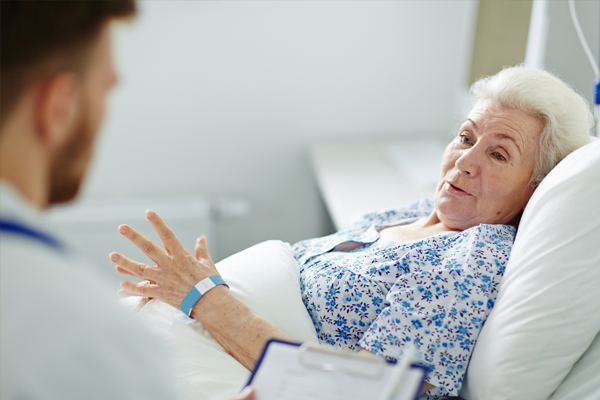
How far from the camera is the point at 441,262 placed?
1032 mm

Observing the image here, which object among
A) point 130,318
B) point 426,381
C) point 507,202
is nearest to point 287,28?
point 507,202

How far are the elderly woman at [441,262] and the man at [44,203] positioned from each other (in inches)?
20.0

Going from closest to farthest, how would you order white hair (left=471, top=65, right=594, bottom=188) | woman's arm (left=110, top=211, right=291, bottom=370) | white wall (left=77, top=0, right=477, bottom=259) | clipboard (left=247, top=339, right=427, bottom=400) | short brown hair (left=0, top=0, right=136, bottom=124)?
1. short brown hair (left=0, top=0, right=136, bottom=124)
2. clipboard (left=247, top=339, right=427, bottom=400)
3. woman's arm (left=110, top=211, right=291, bottom=370)
4. white hair (left=471, top=65, right=594, bottom=188)
5. white wall (left=77, top=0, right=477, bottom=259)

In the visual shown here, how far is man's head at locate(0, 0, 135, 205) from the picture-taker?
0.48 meters

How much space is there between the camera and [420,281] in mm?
995

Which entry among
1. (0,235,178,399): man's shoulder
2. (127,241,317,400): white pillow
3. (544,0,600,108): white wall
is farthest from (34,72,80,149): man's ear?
(544,0,600,108): white wall

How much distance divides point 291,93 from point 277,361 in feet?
5.36

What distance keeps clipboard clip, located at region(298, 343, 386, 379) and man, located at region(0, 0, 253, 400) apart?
0.21 metres

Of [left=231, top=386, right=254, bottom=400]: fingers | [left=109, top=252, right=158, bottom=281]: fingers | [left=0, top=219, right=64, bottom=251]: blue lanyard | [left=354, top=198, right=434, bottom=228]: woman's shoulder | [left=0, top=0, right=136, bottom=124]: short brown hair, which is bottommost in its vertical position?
[left=109, top=252, right=158, bottom=281]: fingers

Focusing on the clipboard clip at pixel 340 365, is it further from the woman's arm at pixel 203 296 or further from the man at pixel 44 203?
the woman's arm at pixel 203 296

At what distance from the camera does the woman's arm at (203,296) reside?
3.30 ft

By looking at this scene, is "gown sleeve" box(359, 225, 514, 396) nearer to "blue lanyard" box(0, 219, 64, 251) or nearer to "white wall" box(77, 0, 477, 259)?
"blue lanyard" box(0, 219, 64, 251)

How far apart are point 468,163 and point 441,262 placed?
0.80 feet

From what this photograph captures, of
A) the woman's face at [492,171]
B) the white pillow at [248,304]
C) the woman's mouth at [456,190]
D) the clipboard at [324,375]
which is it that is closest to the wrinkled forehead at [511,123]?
the woman's face at [492,171]
